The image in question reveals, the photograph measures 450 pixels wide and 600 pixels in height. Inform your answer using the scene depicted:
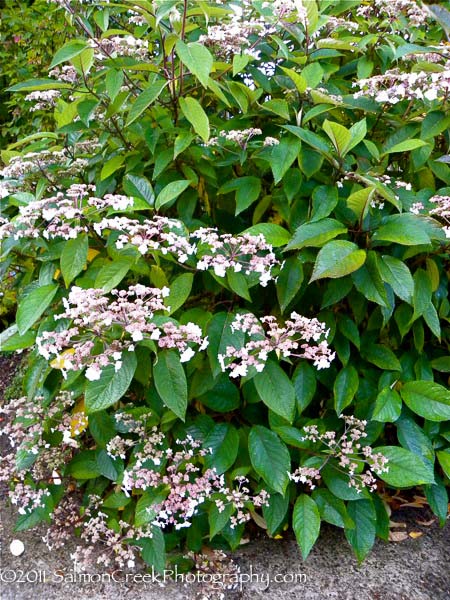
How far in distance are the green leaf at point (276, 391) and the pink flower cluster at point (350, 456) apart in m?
0.14

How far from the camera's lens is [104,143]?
155 cm

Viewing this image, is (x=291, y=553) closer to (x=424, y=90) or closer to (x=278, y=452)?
(x=278, y=452)

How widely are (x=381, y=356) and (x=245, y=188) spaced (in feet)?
1.90

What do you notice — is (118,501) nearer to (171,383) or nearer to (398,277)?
(171,383)

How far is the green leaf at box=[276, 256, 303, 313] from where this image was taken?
51.1 inches

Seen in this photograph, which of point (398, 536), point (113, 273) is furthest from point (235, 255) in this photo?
point (398, 536)

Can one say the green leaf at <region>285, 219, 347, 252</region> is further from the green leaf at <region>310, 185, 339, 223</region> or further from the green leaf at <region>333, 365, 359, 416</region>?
the green leaf at <region>333, 365, 359, 416</region>

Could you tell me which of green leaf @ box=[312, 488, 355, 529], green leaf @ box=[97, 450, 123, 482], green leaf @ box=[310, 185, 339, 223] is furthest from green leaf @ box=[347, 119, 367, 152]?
green leaf @ box=[97, 450, 123, 482]

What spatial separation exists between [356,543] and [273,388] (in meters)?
0.49

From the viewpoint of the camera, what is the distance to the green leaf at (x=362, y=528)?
1.38 meters

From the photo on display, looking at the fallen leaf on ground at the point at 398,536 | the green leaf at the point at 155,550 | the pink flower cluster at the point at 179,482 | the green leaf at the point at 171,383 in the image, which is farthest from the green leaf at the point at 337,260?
the fallen leaf on ground at the point at 398,536

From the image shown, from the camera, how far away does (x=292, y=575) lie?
1.50 metres

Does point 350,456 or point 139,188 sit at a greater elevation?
point 139,188

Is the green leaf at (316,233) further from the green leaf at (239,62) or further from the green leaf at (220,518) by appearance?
the green leaf at (220,518)
